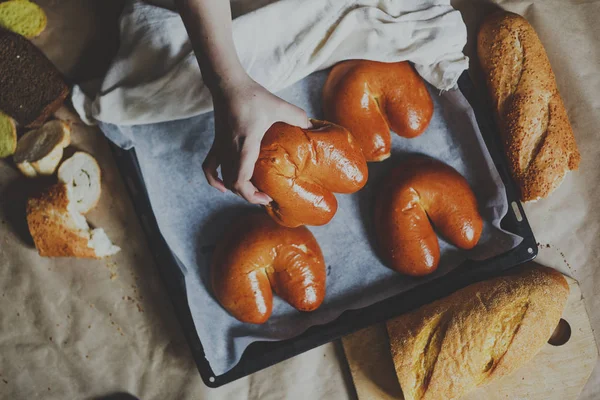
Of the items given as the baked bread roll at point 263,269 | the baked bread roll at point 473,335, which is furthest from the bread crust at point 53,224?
the baked bread roll at point 473,335

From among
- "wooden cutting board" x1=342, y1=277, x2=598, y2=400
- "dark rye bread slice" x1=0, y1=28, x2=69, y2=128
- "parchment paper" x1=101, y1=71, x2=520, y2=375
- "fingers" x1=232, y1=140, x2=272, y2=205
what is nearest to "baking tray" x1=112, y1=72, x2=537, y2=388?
"parchment paper" x1=101, y1=71, x2=520, y2=375

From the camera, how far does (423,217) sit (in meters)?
1.53

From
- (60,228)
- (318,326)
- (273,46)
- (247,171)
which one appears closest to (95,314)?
(60,228)

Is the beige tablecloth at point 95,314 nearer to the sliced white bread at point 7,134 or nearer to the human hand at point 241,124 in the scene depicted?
the sliced white bread at point 7,134

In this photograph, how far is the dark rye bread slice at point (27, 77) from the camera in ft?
5.20

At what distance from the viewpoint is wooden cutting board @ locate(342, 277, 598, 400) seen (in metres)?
1.63

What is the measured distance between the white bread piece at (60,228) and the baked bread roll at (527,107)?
1264 mm

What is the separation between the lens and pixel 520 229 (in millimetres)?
1547

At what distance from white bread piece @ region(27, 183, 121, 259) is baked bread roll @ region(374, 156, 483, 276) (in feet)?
2.85

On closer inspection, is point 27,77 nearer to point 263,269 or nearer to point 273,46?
point 273,46

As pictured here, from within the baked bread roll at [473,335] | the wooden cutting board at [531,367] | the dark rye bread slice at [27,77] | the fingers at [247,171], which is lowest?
the wooden cutting board at [531,367]

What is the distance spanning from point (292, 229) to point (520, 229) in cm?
66

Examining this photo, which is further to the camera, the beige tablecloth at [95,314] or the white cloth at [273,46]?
the beige tablecloth at [95,314]

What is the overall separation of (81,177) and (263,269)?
625 millimetres
